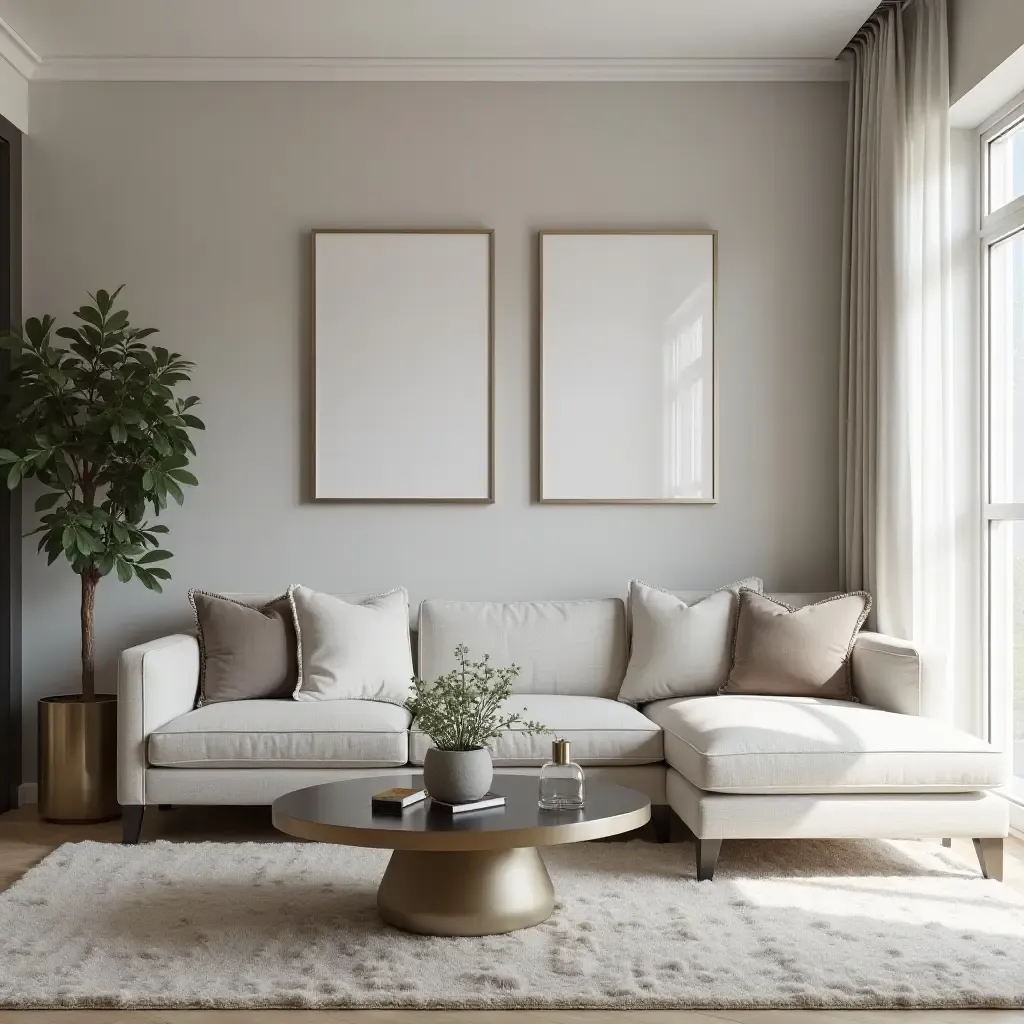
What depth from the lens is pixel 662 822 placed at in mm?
3805

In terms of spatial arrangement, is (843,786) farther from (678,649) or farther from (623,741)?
(678,649)

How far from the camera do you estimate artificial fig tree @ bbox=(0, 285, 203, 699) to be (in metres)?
4.17

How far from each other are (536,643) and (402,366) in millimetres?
1293

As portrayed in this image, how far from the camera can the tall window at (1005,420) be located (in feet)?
13.3

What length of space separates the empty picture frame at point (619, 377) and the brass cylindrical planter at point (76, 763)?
6.43ft

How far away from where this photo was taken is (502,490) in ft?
15.7

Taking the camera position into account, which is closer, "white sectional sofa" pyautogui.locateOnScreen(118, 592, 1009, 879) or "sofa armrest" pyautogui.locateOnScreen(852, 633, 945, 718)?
"white sectional sofa" pyautogui.locateOnScreen(118, 592, 1009, 879)

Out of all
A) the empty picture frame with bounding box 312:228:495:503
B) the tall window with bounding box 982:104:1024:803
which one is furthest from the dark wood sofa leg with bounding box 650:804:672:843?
the empty picture frame with bounding box 312:228:495:503

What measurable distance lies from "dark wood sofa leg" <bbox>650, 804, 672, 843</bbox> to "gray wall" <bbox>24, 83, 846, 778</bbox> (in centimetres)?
118

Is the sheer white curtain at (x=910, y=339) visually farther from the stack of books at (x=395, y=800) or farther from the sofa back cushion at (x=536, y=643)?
the stack of books at (x=395, y=800)

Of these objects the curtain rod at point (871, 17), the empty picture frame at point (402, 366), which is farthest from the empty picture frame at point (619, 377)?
the curtain rod at point (871, 17)

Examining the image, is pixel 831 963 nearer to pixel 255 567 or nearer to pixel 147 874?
pixel 147 874

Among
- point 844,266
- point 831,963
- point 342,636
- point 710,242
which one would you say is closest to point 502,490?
point 342,636

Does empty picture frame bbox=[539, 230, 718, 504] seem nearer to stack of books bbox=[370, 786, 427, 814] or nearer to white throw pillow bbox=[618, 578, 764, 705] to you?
white throw pillow bbox=[618, 578, 764, 705]
